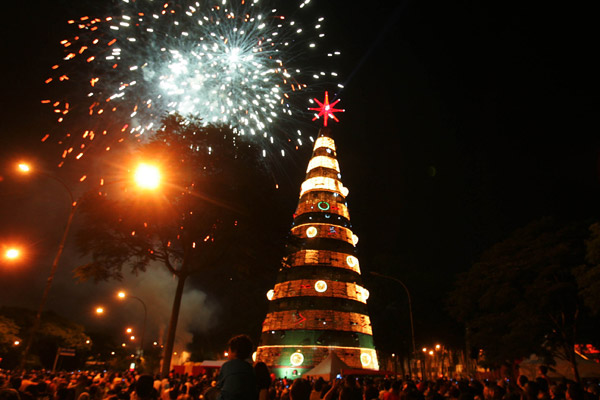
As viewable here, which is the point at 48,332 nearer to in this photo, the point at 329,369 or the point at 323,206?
the point at 323,206

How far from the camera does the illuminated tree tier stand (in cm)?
3281

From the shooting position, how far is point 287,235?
970 inches

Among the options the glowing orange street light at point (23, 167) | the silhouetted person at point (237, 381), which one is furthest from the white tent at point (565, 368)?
the glowing orange street light at point (23, 167)

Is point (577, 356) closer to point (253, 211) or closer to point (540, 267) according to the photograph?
point (540, 267)

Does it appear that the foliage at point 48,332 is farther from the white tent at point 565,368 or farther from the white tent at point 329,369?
the white tent at point 565,368

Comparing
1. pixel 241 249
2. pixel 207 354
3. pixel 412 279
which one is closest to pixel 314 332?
pixel 241 249

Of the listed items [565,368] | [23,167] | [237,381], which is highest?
[23,167]

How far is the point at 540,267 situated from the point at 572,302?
3.30 meters

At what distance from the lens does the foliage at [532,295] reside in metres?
28.2

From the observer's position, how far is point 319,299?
113 ft

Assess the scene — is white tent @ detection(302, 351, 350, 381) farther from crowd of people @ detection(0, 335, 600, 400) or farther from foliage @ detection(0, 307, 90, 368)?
foliage @ detection(0, 307, 90, 368)

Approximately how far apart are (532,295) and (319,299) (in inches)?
700

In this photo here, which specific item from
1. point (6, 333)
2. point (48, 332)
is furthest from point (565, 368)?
point (48, 332)

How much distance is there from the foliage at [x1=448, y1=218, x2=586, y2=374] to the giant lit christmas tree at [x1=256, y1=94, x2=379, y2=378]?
10843mm
